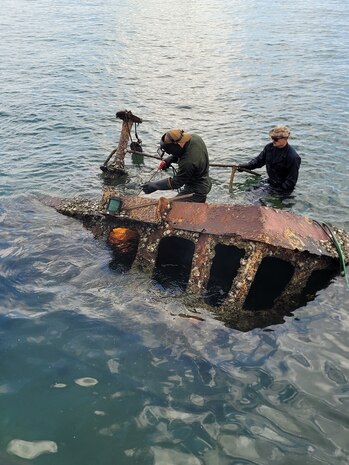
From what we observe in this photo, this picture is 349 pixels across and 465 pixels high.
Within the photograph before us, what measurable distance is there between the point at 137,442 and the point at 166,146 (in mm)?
5524

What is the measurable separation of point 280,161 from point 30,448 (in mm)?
7812

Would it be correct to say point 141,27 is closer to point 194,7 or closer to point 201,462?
point 194,7

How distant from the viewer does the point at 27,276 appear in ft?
25.0

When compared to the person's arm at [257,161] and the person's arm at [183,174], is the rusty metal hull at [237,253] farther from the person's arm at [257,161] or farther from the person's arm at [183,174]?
the person's arm at [257,161]

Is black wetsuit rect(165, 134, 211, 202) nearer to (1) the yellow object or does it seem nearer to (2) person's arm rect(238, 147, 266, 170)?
(2) person's arm rect(238, 147, 266, 170)

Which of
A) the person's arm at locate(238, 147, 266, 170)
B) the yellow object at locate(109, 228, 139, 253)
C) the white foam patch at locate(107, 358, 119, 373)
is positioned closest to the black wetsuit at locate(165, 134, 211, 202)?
the person's arm at locate(238, 147, 266, 170)

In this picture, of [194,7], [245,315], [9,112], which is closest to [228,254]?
[245,315]

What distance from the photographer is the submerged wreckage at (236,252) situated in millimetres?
6434

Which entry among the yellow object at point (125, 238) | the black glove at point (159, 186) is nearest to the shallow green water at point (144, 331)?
the yellow object at point (125, 238)

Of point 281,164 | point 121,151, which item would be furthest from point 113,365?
point 121,151

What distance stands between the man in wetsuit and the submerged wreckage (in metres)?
1.54

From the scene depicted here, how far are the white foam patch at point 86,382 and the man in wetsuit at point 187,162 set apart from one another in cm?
414

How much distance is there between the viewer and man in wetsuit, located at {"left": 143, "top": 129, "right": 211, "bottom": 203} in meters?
8.47

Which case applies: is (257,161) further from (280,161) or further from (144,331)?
(144,331)
